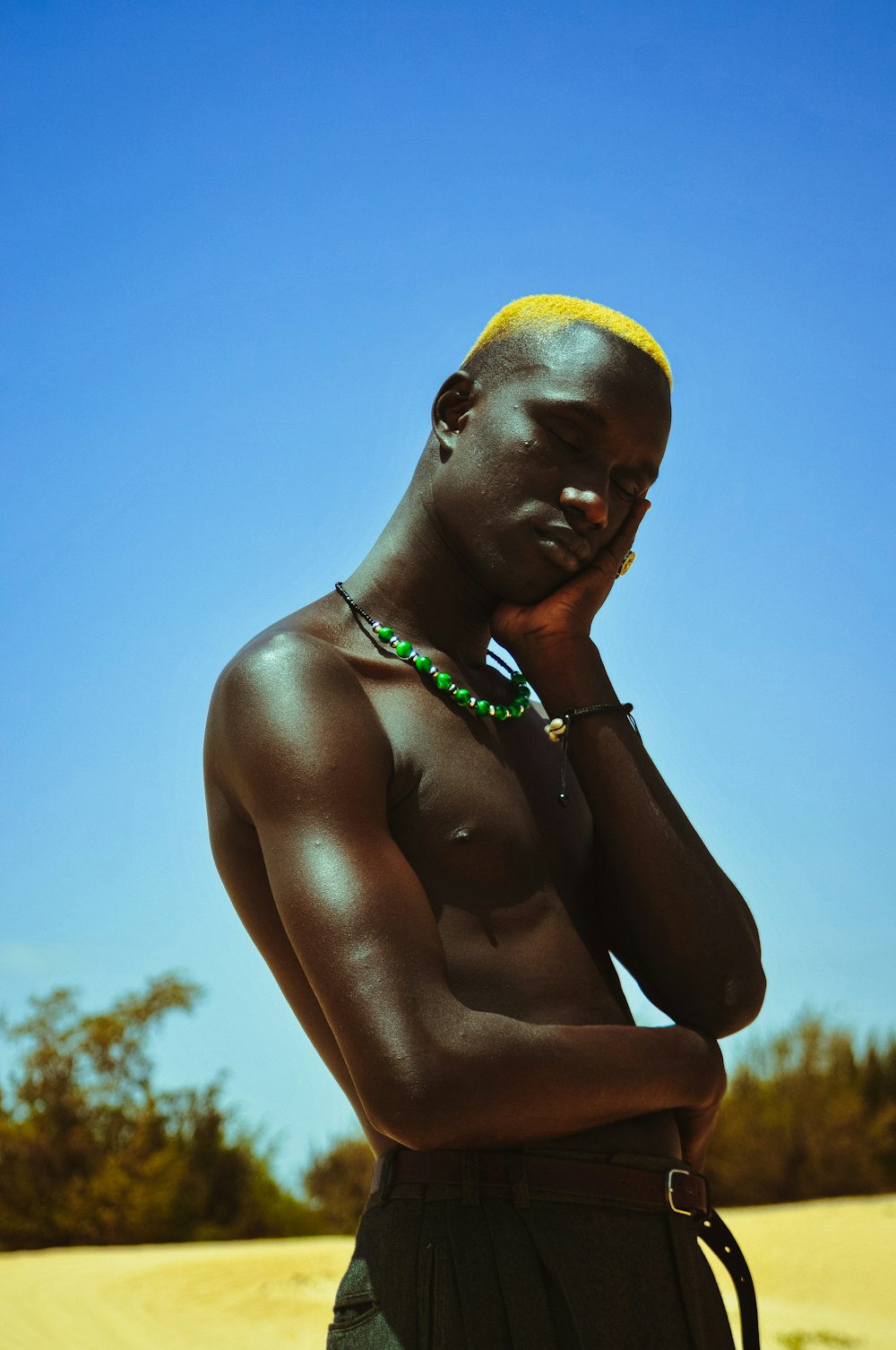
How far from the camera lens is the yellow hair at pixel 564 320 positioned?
3389 millimetres

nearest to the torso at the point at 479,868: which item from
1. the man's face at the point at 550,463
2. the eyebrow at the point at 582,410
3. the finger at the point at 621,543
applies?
the man's face at the point at 550,463

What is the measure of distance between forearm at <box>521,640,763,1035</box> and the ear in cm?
63

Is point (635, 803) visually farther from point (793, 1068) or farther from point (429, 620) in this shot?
point (793, 1068)

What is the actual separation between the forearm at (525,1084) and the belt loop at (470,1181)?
0.05m

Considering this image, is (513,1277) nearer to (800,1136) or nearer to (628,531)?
(628,531)

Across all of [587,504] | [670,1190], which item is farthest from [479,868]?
[587,504]

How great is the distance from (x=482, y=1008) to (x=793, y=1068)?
1699cm

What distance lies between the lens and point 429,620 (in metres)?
3.37

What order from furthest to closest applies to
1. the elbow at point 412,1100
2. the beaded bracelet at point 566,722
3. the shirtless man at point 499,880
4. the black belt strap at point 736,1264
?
1. the beaded bracelet at point 566,722
2. the black belt strap at point 736,1264
3. the shirtless man at point 499,880
4. the elbow at point 412,1100

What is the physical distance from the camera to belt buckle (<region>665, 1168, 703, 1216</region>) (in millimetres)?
2818

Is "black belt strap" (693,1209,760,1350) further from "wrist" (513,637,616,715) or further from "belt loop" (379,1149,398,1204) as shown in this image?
"wrist" (513,637,616,715)

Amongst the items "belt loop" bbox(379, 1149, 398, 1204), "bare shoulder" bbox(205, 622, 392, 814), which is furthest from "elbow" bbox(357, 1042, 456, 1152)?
"bare shoulder" bbox(205, 622, 392, 814)

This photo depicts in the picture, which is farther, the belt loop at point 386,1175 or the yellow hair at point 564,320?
the yellow hair at point 564,320

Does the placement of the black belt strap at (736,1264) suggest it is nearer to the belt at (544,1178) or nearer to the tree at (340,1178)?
the belt at (544,1178)
